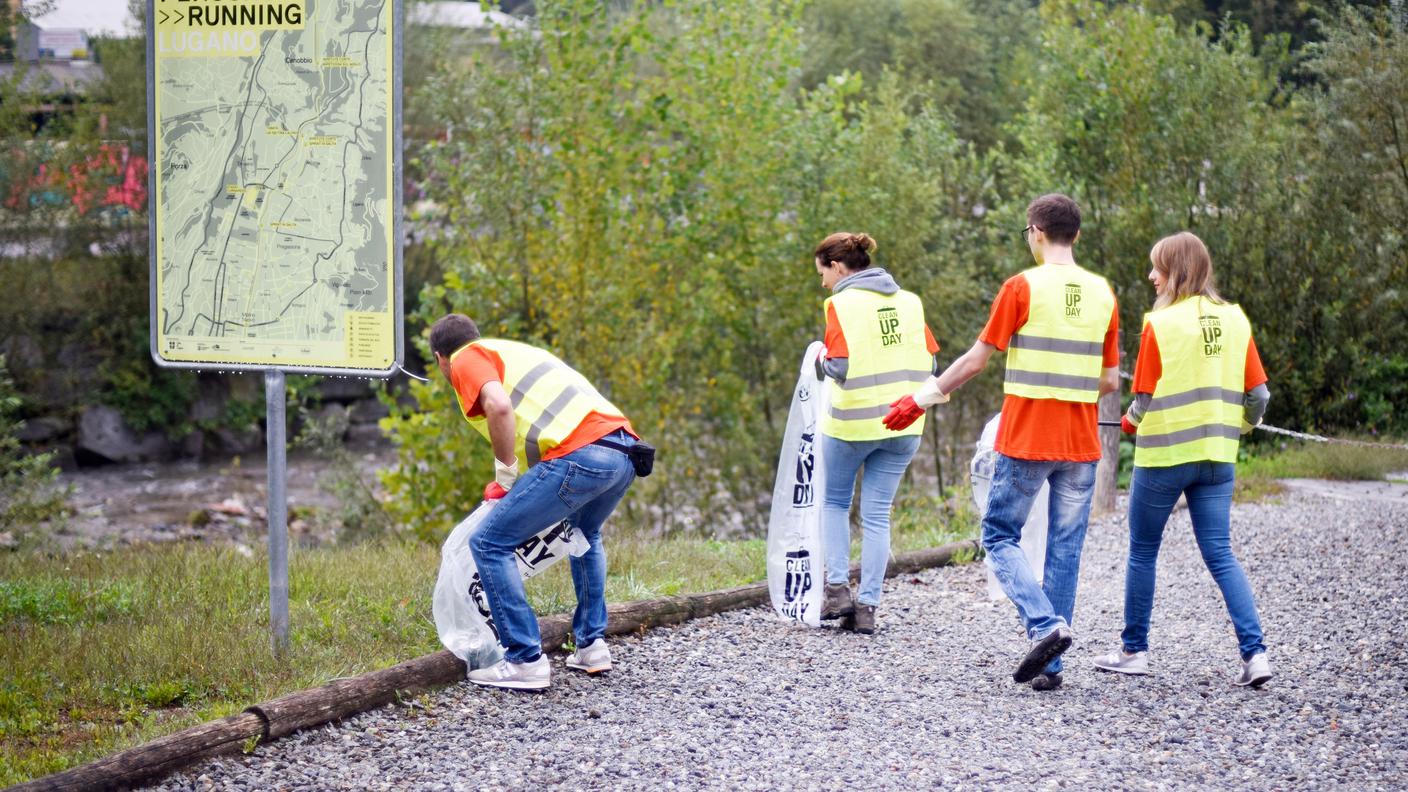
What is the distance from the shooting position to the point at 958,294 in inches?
616

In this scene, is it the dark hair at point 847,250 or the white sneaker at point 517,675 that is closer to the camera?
the white sneaker at point 517,675

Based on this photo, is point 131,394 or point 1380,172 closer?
point 1380,172

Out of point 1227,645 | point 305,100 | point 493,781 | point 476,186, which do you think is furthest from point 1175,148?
point 493,781

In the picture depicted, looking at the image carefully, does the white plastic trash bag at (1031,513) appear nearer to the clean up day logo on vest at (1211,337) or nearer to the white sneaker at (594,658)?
the clean up day logo on vest at (1211,337)

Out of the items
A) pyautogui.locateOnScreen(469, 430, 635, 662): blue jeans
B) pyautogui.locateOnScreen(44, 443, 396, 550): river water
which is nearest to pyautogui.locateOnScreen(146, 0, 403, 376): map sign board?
pyautogui.locateOnScreen(469, 430, 635, 662): blue jeans

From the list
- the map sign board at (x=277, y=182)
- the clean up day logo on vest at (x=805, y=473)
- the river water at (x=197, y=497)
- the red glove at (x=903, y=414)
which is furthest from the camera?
the river water at (x=197, y=497)

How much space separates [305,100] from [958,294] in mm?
11112

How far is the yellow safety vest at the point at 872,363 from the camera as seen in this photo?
20.7ft

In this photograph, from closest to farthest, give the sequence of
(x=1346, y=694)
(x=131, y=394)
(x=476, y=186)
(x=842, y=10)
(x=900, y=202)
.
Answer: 1. (x=1346, y=694)
2. (x=476, y=186)
3. (x=900, y=202)
4. (x=131, y=394)
5. (x=842, y=10)

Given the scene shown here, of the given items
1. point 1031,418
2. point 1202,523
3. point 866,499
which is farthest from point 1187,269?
point 866,499

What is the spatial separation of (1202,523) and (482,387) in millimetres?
2994

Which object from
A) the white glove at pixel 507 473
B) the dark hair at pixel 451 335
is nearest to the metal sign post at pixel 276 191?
the dark hair at pixel 451 335

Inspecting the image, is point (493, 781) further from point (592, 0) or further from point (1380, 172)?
point (1380, 172)

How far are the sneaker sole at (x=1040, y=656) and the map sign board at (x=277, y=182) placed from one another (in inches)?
113
